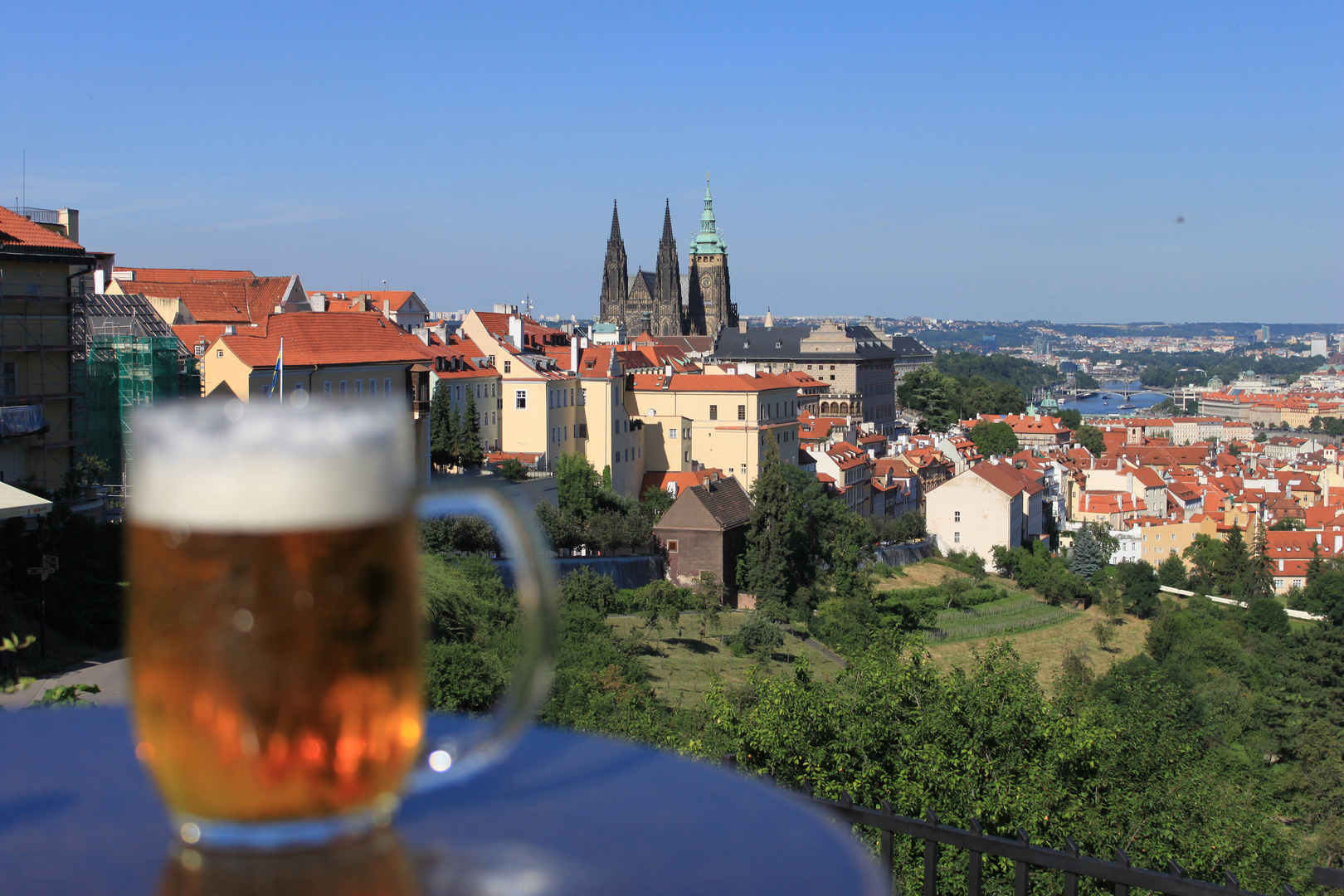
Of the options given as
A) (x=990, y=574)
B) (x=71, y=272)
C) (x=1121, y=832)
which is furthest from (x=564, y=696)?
(x=990, y=574)

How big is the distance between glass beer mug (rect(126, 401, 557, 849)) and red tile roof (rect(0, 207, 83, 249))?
21895mm

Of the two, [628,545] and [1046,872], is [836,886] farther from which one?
[628,545]

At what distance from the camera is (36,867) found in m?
1.00

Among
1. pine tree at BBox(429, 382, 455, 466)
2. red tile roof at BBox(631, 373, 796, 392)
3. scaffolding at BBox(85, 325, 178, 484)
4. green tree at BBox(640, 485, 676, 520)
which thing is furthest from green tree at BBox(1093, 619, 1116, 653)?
scaffolding at BBox(85, 325, 178, 484)

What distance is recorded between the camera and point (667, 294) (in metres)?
99.4

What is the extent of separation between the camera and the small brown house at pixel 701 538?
33.2 meters

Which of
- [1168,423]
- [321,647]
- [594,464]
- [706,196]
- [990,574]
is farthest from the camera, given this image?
[1168,423]

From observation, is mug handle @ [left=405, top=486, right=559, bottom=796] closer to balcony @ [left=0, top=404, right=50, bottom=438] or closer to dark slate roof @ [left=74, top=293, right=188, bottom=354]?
balcony @ [left=0, top=404, right=50, bottom=438]

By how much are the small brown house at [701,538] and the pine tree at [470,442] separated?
17.9ft

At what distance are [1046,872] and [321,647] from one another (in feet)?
33.8

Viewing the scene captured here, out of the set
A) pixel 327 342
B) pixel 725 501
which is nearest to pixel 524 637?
pixel 327 342

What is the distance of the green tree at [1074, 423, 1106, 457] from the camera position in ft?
316

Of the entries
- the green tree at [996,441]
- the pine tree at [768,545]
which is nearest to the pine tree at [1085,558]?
the pine tree at [768,545]

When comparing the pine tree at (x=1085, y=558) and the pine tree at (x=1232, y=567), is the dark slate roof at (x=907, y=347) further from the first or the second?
the pine tree at (x=1085, y=558)
